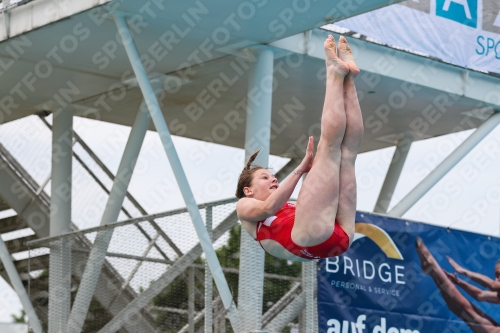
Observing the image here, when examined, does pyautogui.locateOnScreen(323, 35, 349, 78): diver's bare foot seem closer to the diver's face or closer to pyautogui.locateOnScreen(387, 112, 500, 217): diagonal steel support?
the diver's face

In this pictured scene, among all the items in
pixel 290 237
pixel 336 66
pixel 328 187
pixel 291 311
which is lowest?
pixel 290 237

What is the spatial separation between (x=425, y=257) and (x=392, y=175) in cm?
459

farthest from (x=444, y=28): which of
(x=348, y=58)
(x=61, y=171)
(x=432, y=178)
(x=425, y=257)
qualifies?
(x=348, y=58)

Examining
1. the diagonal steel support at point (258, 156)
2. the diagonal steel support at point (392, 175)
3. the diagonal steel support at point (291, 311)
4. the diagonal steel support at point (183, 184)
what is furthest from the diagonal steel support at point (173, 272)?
the diagonal steel support at point (392, 175)

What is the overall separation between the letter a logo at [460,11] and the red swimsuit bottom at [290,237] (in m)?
6.46

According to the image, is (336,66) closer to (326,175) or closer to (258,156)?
(326,175)

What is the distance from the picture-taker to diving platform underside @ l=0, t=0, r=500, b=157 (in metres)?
11.7

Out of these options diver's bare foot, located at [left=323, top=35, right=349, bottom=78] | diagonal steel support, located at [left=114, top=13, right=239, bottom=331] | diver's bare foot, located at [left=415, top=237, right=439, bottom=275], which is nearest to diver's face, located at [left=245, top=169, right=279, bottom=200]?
diver's bare foot, located at [left=323, top=35, right=349, bottom=78]

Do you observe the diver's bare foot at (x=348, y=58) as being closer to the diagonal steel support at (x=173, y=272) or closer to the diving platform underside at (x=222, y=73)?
the diving platform underside at (x=222, y=73)

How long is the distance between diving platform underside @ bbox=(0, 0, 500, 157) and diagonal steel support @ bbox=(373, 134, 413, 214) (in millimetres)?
236

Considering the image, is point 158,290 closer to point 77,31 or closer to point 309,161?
point 77,31

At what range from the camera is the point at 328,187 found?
7.43 metres

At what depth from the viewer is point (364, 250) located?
1188 cm

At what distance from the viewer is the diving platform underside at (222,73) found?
11.7 metres
